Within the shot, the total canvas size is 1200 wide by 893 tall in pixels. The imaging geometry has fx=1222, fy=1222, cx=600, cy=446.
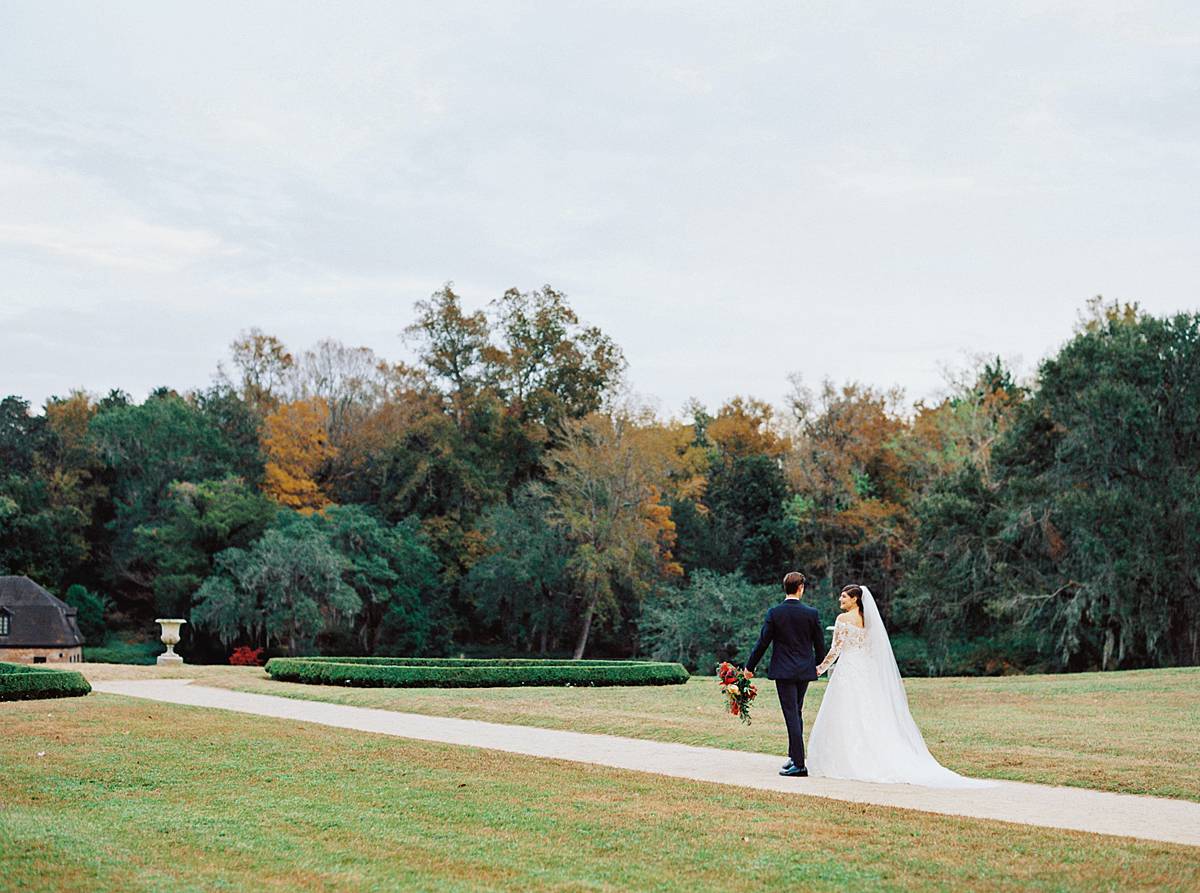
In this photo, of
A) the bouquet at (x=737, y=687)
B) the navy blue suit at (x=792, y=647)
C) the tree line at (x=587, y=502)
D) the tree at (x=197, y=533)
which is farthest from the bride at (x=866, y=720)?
the tree at (x=197, y=533)

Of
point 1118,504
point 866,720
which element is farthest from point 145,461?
point 866,720

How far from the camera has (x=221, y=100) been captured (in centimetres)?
2302

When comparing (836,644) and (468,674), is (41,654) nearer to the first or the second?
(468,674)

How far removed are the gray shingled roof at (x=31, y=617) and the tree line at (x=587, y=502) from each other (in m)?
3.58

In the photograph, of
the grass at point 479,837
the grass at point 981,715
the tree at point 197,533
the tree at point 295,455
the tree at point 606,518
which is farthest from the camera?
the tree at point 295,455

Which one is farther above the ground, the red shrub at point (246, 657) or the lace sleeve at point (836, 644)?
the lace sleeve at point (836, 644)

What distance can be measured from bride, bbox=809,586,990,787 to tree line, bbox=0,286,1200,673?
2444 cm

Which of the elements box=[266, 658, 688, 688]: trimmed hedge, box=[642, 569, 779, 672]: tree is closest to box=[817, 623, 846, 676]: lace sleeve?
box=[266, 658, 688, 688]: trimmed hedge

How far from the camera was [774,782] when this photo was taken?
10.4 metres

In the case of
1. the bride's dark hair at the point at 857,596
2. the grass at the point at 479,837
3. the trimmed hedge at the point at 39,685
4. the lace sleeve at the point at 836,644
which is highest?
the bride's dark hair at the point at 857,596

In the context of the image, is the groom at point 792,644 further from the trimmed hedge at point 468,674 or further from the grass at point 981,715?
the trimmed hedge at point 468,674

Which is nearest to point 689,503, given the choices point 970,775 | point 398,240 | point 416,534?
point 416,534

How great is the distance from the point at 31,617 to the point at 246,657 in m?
7.91

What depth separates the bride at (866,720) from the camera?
10.5 meters
